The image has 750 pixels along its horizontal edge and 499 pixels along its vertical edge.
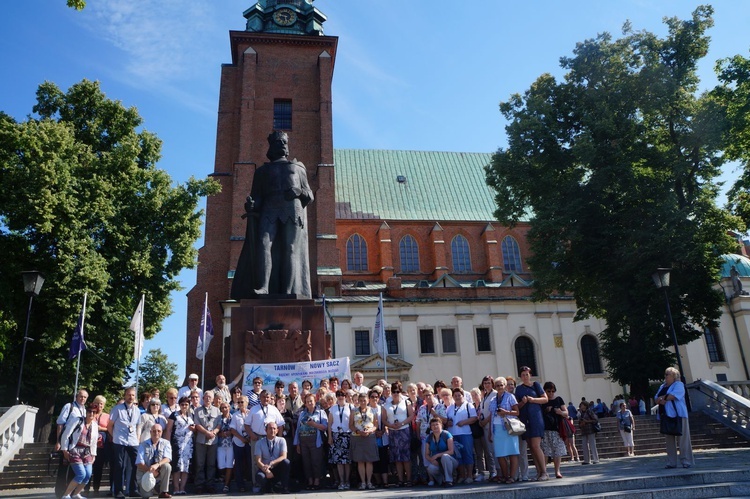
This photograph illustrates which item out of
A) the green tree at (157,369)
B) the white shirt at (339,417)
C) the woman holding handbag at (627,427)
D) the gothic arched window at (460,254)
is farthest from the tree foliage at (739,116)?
the green tree at (157,369)

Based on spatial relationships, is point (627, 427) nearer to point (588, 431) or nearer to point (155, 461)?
point (588, 431)

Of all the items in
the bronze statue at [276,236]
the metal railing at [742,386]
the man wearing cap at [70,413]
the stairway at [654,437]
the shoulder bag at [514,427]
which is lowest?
the stairway at [654,437]

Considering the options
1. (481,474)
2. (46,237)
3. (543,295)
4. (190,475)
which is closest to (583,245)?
(543,295)

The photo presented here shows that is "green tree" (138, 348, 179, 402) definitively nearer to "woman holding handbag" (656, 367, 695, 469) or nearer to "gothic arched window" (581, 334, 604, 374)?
"gothic arched window" (581, 334, 604, 374)

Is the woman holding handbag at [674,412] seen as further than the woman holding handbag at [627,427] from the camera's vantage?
No

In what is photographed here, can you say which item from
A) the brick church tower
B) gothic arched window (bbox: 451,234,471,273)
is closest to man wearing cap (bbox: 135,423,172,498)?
the brick church tower

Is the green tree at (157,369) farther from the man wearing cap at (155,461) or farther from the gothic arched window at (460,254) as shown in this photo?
the man wearing cap at (155,461)

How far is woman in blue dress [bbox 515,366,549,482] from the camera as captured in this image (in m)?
8.30

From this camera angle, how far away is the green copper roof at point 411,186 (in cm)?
4156

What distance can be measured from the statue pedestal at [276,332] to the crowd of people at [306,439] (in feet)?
3.88

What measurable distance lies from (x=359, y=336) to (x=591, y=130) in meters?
18.5

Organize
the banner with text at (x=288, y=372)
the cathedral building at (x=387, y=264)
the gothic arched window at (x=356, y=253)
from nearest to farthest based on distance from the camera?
the banner with text at (x=288, y=372)
the cathedral building at (x=387, y=264)
the gothic arched window at (x=356, y=253)

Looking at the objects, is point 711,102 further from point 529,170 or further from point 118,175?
point 118,175

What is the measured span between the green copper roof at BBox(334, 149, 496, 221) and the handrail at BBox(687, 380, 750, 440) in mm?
25974
